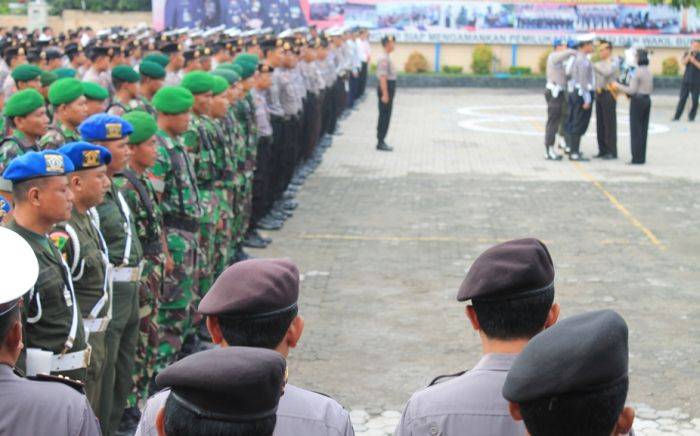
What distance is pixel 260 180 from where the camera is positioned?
12.0 metres

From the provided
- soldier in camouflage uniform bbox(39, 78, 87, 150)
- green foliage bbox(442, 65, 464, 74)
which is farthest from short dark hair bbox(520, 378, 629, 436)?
green foliage bbox(442, 65, 464, 74)

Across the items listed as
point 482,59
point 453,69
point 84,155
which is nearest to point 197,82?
point 84,155

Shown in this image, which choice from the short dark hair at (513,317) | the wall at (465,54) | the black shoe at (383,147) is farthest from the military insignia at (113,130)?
the wall at (465,54)

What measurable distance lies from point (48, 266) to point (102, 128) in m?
1.62

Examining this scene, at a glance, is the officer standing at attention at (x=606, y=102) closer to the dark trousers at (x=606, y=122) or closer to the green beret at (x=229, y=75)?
the dark trousers at (x=606, y=122)

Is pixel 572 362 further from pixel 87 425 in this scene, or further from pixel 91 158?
pixel 91 158

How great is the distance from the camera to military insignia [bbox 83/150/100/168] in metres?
5.59

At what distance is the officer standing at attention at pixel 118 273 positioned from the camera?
232 inches

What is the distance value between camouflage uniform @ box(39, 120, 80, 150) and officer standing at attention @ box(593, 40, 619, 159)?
1135cm

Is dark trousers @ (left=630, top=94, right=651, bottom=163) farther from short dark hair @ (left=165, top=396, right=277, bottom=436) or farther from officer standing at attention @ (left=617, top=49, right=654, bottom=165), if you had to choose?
short dark hair @ (left=165, top=396, right=277, bottom=436)

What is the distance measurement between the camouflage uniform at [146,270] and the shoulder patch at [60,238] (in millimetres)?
1232

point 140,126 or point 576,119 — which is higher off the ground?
point 140,126

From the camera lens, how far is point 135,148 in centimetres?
678

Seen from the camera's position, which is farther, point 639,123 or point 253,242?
point 639,123
